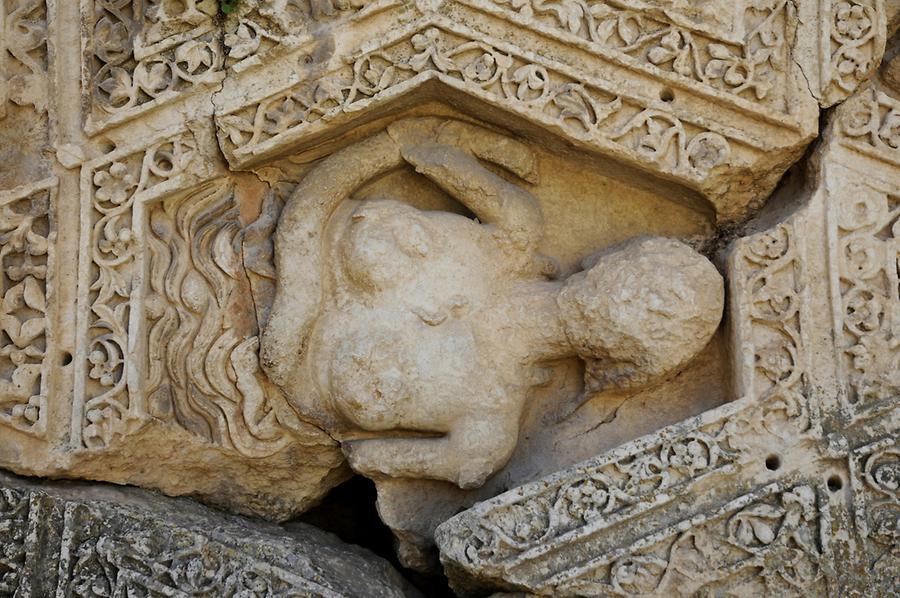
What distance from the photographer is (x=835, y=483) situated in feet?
10.2

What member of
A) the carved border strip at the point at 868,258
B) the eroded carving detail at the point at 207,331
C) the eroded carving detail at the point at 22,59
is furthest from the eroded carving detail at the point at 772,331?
the eroded carving detail at the point at 22,59

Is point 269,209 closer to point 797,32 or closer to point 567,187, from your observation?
point 567,187

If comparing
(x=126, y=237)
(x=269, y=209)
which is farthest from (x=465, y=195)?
(x=126, y=237)

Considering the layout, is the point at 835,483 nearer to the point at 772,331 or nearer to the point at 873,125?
the point at 772,331

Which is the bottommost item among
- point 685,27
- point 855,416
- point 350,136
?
point 855,416

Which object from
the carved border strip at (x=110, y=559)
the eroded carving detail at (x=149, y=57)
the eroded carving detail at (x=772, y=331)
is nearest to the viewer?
the eroded carving detail at (x=772, y=331)

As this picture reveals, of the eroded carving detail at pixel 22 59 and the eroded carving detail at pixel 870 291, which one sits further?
the eroded carving detail at pixel 22 59

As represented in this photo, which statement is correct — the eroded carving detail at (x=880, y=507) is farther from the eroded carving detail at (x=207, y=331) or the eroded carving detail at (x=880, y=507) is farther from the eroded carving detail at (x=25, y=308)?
the eroded carving detail at (x=25, y=308)

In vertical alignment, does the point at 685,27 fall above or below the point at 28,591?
above

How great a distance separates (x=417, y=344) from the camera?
3395 millimetres

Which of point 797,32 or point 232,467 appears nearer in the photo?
point 797,32

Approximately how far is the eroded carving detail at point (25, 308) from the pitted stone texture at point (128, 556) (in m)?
0.26

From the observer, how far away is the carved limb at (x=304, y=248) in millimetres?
3451

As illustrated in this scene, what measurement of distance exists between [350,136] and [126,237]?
2.69ft
